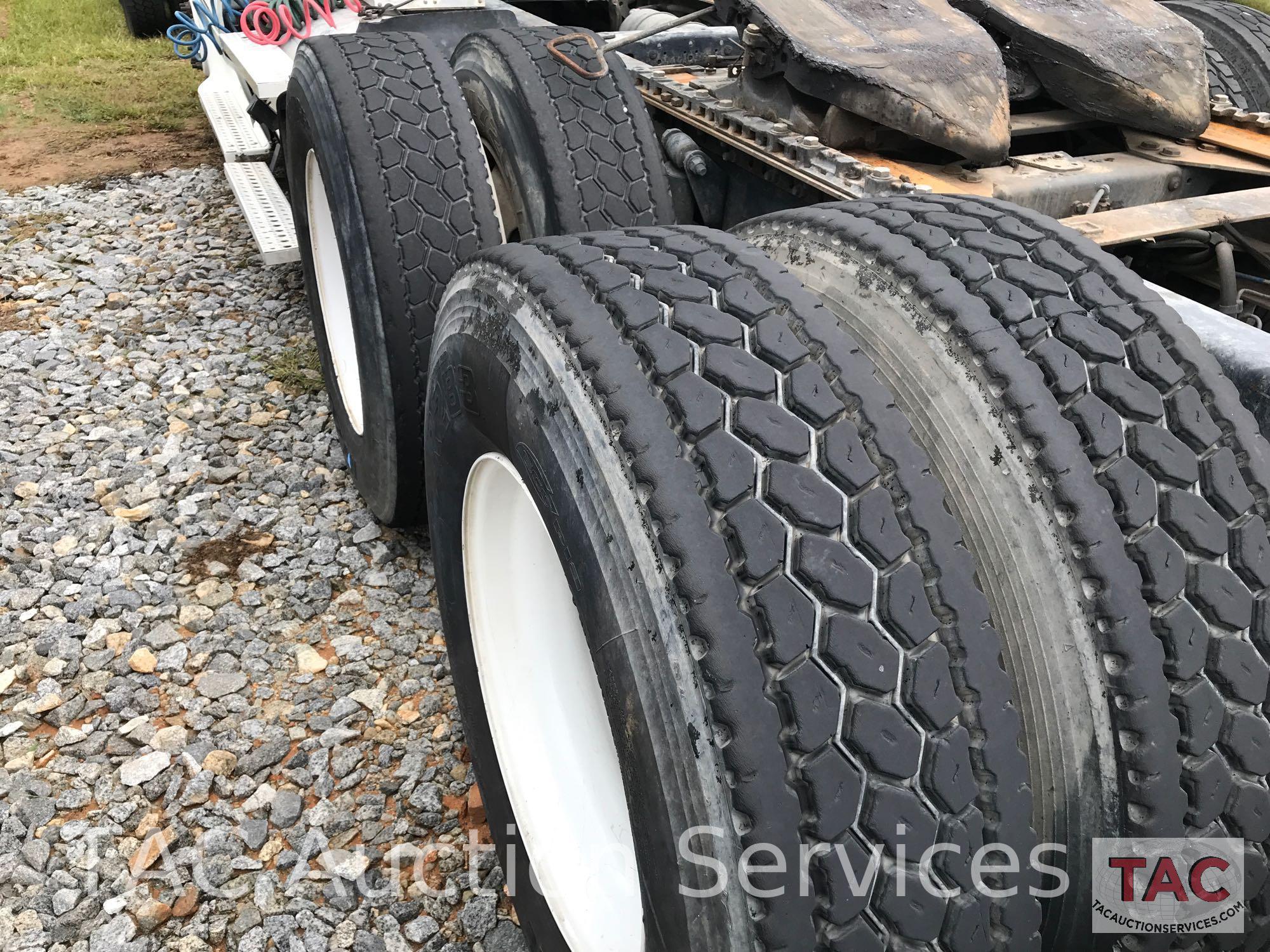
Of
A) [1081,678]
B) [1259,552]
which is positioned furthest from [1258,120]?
[1081,678]

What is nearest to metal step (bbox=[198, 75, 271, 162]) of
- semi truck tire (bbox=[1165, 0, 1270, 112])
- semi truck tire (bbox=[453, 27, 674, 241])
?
semi truck tire (bbox=[453, 27, 674, 241])

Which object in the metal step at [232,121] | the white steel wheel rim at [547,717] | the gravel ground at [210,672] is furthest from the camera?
the metal step at [232,121]

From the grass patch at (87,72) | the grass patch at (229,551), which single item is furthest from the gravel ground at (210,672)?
the grass patch at (87,72)

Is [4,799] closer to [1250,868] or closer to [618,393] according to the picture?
[618,393]

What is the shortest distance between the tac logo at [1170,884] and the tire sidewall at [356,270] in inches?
79.3

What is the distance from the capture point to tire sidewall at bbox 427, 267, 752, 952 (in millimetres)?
1160

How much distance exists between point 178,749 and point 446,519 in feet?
3.37

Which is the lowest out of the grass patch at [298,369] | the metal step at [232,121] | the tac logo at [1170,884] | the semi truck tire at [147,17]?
the grass patch at [298,369]

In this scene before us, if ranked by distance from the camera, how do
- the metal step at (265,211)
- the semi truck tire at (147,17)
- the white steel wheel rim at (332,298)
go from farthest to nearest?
1. the semi truck tire at (147,17)
2. the metal step at (265,211)
3. the white steel wheel rim at (332,298)

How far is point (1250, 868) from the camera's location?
1.33 m

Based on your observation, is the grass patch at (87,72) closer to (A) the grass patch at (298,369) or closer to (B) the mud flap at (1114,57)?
(A) the grass patch at (298,369)

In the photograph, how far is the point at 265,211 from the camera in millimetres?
4141

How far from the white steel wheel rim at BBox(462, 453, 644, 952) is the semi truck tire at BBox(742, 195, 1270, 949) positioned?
719 mm

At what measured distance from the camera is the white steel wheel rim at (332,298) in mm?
3287
